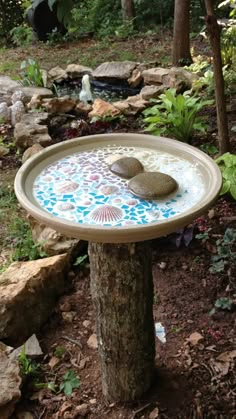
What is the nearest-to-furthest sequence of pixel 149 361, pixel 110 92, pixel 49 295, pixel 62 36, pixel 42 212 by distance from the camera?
1. pixel 42 212
2. pixel 149 361
3. pixel 49 295
4. pixel 110 92
5. pixel 62 36

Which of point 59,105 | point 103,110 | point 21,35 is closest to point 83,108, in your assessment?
point 59,105

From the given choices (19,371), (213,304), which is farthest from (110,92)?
(19,371)

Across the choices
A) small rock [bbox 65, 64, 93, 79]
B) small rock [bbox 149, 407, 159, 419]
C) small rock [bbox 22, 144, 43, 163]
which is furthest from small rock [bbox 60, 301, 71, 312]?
small rock [bbox 65, 64, 93, 79]

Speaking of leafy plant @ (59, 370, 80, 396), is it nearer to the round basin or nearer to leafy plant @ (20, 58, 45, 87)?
the round basin

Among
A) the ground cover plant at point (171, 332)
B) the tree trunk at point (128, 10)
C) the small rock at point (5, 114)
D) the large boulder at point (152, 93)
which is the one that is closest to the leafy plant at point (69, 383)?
the ground cover plant at point (171, 332)

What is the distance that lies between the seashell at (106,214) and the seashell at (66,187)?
0.64ft

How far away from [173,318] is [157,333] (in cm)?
14

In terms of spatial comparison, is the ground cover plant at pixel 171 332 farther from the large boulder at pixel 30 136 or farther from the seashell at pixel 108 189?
the seashell at pixel 108 189

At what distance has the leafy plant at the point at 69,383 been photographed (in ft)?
7.78

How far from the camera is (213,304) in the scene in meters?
2.78

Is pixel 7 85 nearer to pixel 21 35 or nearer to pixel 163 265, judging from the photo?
pixel 21 35

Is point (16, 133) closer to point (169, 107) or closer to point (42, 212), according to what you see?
point (169, 107)

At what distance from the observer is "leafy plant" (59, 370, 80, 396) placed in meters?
2.37

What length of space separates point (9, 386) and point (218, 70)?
2.33 m
